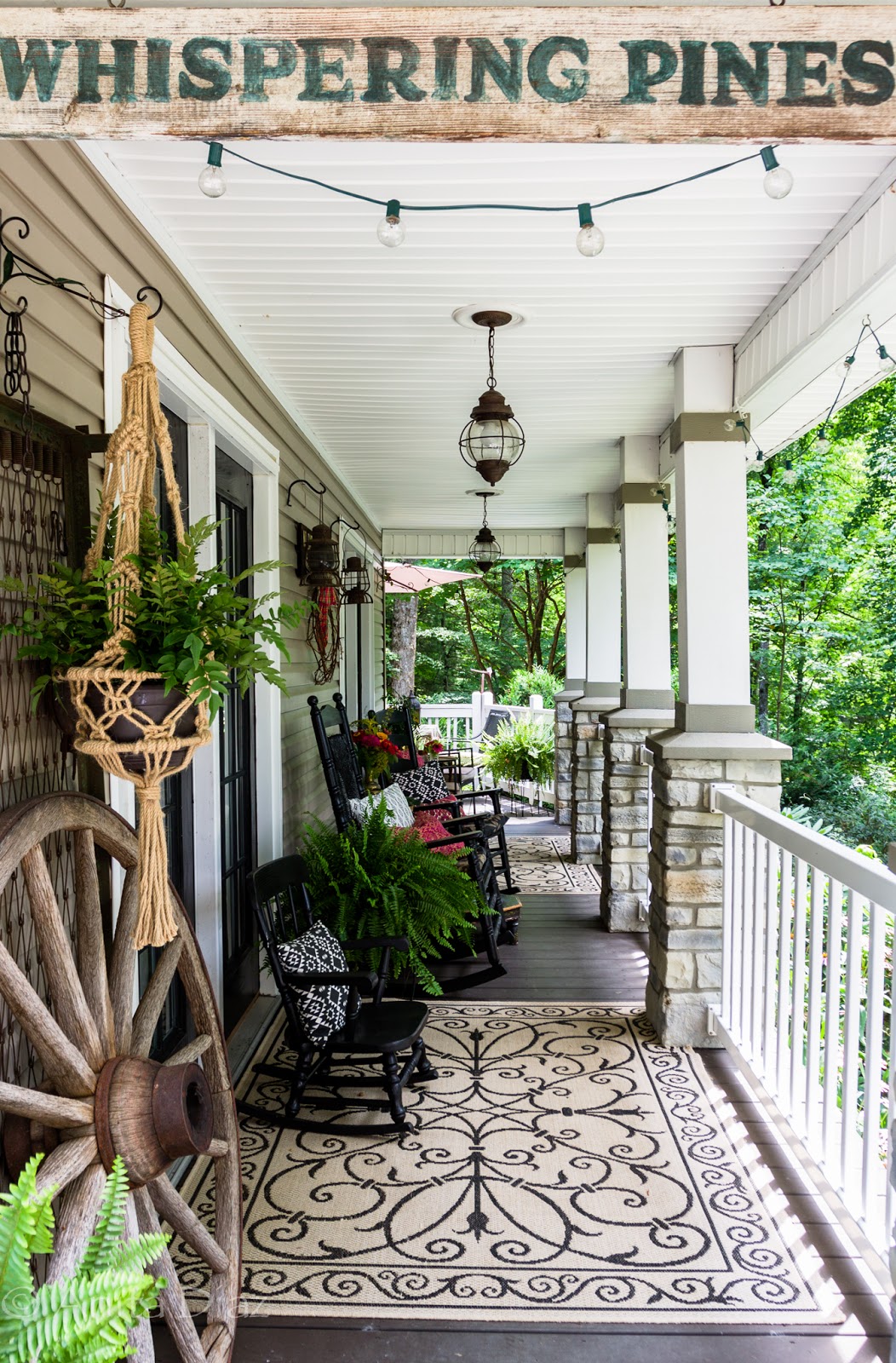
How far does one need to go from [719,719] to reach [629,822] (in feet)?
5.21

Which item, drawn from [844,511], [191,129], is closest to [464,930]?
[191,129]

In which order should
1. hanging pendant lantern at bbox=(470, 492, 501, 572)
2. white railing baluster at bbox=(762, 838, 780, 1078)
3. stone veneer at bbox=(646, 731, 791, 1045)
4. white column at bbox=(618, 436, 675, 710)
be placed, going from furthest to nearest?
1. hanging pendant lantern at bbox=(470, 492, 501, 572)
2. white column at bbox=(618, 436, 675, 710)
3. stone veneer at bbox=(646, 731, 791, 1045)
4. white railing baluster at bbox=(762, 838, 780, 1078)

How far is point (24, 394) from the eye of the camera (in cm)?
171

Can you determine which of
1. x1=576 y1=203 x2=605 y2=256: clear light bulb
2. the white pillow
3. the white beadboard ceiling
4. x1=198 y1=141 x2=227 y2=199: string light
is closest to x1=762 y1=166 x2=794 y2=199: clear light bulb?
x1=576 y1=203 x2=605 y2=256: clear light bulb

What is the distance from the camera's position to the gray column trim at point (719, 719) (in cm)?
372

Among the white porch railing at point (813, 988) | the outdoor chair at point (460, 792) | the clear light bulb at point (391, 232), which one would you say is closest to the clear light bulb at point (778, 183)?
the clear light bulb at point (391, 232)

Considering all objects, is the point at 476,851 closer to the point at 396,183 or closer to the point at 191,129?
the point at 396,183

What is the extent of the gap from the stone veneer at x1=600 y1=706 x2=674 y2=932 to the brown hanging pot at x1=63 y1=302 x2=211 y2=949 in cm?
371

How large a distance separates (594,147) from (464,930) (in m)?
3.10

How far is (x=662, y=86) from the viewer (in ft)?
4.32

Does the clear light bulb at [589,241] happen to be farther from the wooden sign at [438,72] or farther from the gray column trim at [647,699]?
the gray column trim at [647,699]

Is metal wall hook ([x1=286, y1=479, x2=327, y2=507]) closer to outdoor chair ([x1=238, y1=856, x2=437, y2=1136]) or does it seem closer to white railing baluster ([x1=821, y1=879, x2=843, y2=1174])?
outdoor chair ([x1=238, y1=856, x2=437, y2=1136])

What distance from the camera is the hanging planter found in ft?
5.21

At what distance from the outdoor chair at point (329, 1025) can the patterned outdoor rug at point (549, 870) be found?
3.02 metres
